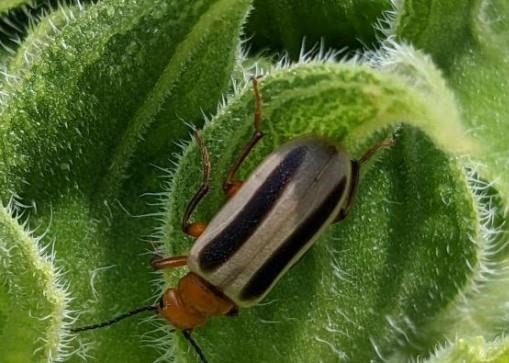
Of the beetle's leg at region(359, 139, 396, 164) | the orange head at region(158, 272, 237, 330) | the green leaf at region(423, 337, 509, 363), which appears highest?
the beetle's leg at region(359, 139, 396, 164)

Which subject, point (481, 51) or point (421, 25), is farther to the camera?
→ point (481, 51)

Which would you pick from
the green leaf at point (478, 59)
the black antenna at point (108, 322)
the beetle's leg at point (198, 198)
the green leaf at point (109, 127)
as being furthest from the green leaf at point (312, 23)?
the black antenna at point (108, 322)

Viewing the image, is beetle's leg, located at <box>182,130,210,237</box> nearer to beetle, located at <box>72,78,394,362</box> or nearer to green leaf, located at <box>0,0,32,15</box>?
beetle, located at <box>72,78,394,362</box>

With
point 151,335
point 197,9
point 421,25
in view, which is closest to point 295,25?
point 421,25

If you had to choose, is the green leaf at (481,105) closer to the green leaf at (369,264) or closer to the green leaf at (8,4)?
the green leaf at (369,264)

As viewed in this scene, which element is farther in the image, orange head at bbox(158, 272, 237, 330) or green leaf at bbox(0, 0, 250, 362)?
orange head at bbox(158, 272, 237, 330)

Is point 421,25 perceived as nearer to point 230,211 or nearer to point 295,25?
point 295,25

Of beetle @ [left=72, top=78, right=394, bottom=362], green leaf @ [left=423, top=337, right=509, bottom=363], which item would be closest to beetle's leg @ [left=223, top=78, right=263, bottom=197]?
beetle @ [left=72, top=78, right=394, bottom=362]
